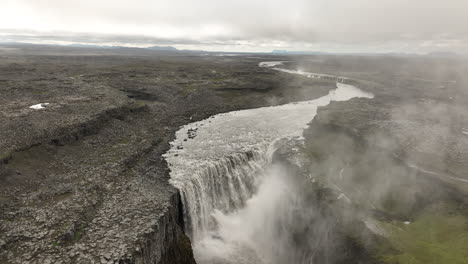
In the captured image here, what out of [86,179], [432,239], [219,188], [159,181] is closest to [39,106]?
[86,179]

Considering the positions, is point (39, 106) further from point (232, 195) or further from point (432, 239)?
point (432, 239)

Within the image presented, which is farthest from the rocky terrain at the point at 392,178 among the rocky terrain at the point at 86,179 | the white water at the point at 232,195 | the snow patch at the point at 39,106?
the snow patch at the point at 39,106

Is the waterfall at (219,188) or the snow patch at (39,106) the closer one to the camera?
the waterfall at (219,188)

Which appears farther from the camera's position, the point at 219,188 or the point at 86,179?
the point at 219,188

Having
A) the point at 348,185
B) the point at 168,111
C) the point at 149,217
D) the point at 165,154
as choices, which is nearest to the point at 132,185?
the point at 149,217

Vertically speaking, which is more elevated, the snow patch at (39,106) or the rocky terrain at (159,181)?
the snow patch at (39,106)

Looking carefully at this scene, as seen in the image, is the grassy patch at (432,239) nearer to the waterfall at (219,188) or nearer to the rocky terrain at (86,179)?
the rocky terrain at (86,179)

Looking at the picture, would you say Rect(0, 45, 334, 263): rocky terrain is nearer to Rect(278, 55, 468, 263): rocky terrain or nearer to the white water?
the white water

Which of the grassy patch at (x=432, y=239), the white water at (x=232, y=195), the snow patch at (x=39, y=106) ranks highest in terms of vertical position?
the snow patch at (x=39, y=106)
